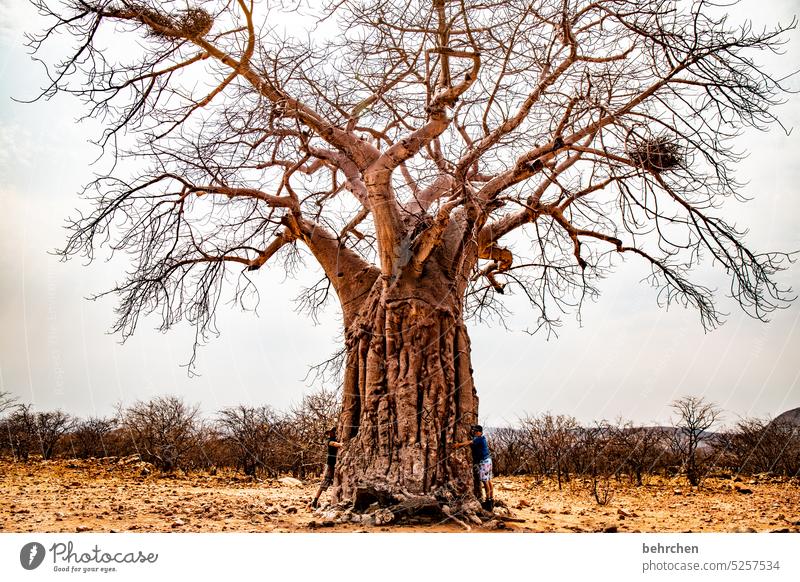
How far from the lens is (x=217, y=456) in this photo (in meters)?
11.7

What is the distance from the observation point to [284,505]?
6.45m

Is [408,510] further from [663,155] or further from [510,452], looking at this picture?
[510,452]

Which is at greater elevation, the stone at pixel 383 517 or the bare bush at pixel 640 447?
the stone at pixel 383 517

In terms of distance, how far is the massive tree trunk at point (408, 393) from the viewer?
562cm

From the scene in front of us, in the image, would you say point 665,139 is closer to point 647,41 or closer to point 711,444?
point 647,41

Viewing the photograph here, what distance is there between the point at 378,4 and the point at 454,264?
267 centimetres

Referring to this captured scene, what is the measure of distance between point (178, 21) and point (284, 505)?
4.73m

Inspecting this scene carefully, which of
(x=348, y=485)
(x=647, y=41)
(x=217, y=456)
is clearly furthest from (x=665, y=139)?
(x=217, y=456)

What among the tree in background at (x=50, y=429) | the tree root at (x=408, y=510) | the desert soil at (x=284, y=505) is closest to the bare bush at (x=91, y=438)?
the tree in background at (x=50, y=429)

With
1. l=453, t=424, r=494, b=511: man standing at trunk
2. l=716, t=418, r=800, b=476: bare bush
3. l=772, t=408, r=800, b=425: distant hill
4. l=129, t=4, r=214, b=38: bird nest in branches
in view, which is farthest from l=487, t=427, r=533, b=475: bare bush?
l=129, t=4, r=214, b=38: bird nest in branches

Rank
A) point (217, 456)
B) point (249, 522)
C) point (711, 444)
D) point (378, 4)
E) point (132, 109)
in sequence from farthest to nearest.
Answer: point (217, 456) → point (711, 444) → point (132, 109) → point (249, 522) → point (378, 4)

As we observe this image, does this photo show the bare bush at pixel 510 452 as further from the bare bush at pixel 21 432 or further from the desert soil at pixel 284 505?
the bare bush at pixel 21 432

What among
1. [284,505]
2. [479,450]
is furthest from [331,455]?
[479,450]

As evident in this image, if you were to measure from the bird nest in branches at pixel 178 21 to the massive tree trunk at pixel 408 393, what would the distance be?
2877 millimetres
